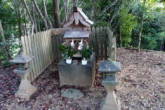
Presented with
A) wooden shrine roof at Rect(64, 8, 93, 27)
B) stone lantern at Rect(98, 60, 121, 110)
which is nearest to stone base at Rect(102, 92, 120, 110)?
stone lantern at Rect(98, 60, 121, 110)

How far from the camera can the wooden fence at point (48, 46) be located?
144 inches

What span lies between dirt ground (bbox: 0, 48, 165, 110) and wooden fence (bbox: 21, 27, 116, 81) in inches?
13.4

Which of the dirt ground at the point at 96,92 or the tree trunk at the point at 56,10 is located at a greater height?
the tree trunk at the point at 56,10

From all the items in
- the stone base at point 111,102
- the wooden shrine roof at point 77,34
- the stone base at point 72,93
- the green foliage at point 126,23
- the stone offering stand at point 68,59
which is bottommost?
the stone base at point 72,93

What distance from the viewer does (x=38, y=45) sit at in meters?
3.99

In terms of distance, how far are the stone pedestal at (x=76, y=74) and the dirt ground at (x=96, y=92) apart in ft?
0.64

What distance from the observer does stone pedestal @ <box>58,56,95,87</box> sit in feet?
11.6

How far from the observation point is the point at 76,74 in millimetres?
3607

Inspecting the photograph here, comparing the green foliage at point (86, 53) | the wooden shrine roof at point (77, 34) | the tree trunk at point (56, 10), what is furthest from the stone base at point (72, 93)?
the tree trunk at point (56, 10)

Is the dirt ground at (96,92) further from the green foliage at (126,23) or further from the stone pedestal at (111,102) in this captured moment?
the green foliage at (126,23)

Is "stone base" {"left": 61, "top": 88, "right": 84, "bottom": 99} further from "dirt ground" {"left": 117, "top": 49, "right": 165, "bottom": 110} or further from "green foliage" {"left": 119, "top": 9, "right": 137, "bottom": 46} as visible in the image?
"green foliage" {"left": 119, "top": 9, "right": 137, "bottom": 46}

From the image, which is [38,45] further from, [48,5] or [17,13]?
[48,5]

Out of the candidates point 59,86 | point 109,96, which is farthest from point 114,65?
point 59,86

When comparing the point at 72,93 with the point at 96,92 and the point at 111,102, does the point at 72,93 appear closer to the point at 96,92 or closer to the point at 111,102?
the point at 96,92
